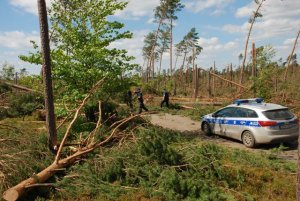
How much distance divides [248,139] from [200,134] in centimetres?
308

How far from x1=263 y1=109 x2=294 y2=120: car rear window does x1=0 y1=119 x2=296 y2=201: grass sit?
2274 millimetres

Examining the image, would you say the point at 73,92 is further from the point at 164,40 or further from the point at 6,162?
the point at 164,40

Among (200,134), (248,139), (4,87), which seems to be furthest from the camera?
(4,87)

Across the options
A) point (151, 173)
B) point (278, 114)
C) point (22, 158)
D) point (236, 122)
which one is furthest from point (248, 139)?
point (22, 158)

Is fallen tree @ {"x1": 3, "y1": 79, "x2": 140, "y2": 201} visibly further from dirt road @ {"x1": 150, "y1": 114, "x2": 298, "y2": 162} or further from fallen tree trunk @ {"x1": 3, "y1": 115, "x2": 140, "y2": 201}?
dirt road @ {"x1": 150, "y1": 114, "x2": 298, "y2": 162}

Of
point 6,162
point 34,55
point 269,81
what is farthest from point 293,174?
point 269,81

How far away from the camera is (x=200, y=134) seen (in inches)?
574

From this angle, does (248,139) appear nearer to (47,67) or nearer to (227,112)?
(227,112)

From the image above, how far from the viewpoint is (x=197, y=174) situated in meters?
7.89

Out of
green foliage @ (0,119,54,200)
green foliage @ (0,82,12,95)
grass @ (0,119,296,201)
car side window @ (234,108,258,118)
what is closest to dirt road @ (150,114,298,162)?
car side window @ (234,108,258,118)

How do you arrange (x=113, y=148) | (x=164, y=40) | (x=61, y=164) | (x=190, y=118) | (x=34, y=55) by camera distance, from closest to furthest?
(x=61, y=164)
(x=113, y=148)
(x=34, y=55)
(x=190, y=118)
(x=164, y=40)

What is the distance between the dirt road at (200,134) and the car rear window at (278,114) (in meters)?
1.11

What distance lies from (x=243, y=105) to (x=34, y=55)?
8252mm

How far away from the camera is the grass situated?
23.4 feet
